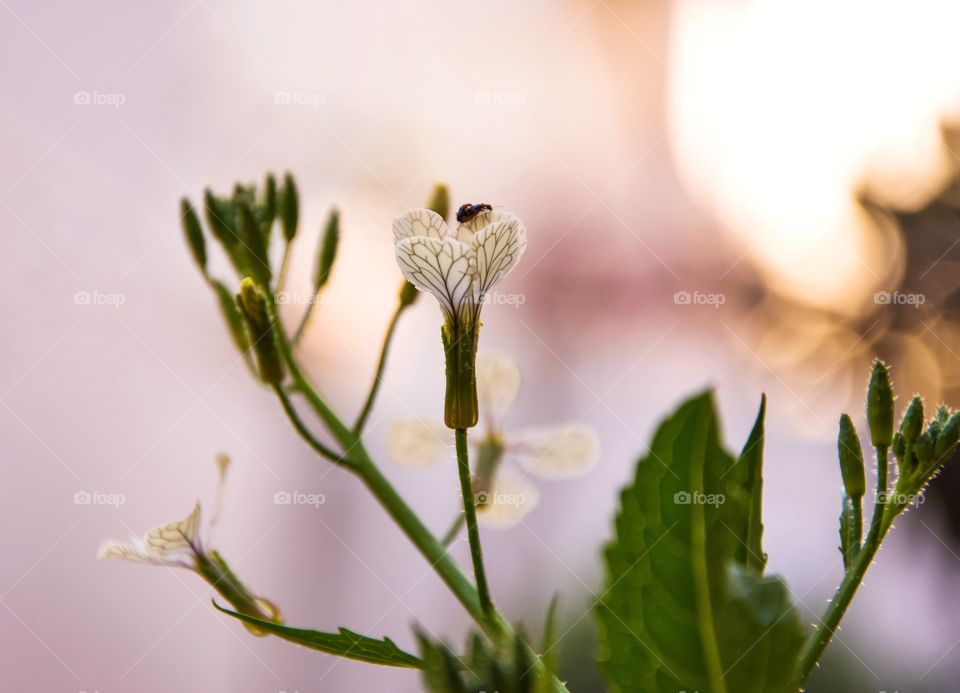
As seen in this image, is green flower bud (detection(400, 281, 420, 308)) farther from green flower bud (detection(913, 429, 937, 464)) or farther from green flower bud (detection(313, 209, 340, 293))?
green flower bud (detection(913, 429, 937, 464))

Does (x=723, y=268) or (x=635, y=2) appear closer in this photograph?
(x=723, y=268)

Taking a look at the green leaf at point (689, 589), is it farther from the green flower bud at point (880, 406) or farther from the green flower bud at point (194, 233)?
the green flower bud at point (194, 233)

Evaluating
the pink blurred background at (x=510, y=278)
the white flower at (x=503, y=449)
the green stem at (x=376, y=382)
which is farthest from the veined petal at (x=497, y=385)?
the pink blurred background at (x=510, y=278)

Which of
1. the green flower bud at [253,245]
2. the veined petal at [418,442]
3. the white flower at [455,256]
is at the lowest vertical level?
the veined petal at [418,442]

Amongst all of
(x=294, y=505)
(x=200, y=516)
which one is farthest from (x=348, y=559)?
(x=200, y=516)

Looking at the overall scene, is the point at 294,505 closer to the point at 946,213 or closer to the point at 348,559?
the point at 348,559

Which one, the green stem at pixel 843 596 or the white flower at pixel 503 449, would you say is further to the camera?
the white flower at pixel 503 449
